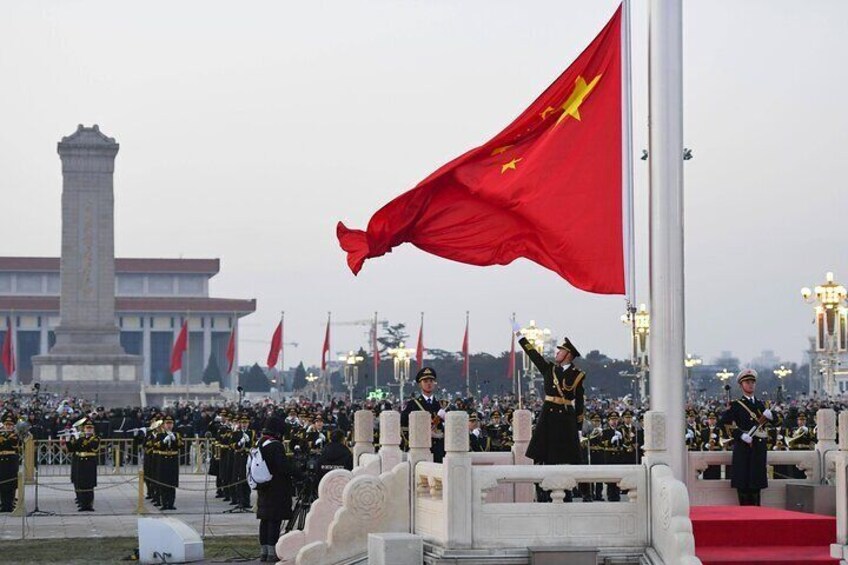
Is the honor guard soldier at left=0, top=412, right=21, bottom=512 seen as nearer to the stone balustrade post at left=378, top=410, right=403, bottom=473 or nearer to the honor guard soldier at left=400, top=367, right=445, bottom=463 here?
the honor guard soldier at left=400, top=367, right=445, bottom=463

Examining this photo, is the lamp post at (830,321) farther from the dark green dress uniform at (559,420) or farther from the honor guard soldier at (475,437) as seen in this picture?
the dark green dress uniform at (559,420)

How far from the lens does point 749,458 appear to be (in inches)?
556

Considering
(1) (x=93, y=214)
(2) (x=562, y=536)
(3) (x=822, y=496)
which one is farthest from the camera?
(1) (x=93, y=214)

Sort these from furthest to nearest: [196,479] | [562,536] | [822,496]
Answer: [196,479]
[822,496]
[562,536]

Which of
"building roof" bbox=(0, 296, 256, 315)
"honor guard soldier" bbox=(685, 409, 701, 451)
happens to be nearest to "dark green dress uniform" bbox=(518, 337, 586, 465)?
"honor guard soldier" bbox=(685, 409, 701, 451)

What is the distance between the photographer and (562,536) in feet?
38.3

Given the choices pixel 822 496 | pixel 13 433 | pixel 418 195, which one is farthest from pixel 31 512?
pixel 822 496

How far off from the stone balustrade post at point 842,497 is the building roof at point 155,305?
357ft

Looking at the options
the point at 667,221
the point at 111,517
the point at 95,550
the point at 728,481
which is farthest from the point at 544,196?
the point at 111,517

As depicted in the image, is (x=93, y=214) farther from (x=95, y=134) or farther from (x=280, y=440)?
(x=280, y=440)

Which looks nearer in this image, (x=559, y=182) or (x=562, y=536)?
(x=562, y=536)

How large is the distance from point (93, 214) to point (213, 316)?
53.4 metres

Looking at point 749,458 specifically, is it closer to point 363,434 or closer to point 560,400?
point 560,400

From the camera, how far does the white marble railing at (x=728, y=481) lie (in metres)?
14.0
